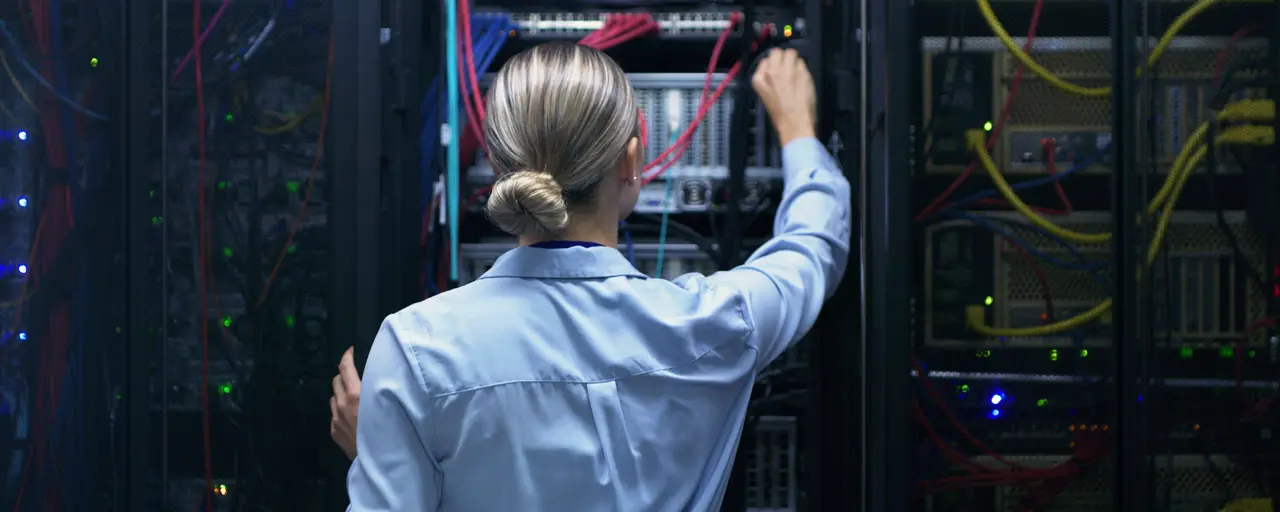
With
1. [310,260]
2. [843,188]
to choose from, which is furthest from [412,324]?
[843,188]

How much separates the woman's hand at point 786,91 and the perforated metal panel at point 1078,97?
0.19 meters

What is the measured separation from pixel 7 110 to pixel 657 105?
0.94m

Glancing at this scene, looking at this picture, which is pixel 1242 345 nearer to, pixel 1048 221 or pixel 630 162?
pixel 1048 221

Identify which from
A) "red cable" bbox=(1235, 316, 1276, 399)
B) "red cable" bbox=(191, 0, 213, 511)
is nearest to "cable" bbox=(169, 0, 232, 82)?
"red cable" bbox=(191, 0, 213, 511)

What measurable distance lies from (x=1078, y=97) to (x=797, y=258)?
0.45m

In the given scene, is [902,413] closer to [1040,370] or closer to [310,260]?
[1040,370]

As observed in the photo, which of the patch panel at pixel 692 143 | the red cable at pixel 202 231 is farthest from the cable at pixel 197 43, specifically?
the patch panel at pixel 692 143

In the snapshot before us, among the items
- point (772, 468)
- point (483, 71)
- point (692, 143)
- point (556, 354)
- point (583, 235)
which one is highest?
point (483, 71)

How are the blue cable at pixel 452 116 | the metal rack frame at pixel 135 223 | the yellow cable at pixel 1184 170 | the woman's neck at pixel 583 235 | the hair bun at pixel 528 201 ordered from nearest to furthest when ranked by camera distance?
the hair bun at pixel 528 201 → the woman's neck at pixel 583 235 → the yellow cable at pixel 1184 170 → the metal rack frame at pixel 135 223 → the blue cable at pixel 452 116

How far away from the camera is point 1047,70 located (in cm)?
130

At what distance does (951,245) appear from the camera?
4.26 ft

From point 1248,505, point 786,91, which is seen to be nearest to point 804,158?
point 786,91

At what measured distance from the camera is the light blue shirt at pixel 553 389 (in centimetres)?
91

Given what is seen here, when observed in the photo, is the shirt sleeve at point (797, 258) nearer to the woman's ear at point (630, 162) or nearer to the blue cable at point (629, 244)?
the woman's ear at point (630, 162)
